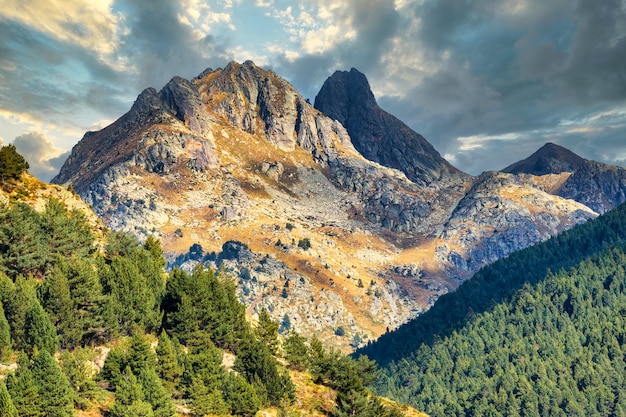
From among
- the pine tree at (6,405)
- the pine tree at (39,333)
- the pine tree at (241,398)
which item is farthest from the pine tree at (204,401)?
the pine tree at (6,405)

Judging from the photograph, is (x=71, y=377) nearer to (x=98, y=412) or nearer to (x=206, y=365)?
(x=98, y=412)

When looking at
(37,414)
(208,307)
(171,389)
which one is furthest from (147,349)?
(208,307)

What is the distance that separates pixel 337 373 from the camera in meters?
85.4

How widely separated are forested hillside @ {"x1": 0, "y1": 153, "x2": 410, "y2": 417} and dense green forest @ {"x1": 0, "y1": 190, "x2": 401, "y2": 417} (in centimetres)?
15

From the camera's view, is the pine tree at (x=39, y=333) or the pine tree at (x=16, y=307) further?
the pine tree at (x=16, y=307)

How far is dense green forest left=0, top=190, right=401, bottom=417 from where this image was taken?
53.3 metres

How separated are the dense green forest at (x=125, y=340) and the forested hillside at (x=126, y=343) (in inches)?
5.8

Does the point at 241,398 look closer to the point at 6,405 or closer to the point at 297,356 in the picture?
the point at 6,405

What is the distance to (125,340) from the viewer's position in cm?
7375

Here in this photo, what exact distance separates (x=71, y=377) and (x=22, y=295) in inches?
611

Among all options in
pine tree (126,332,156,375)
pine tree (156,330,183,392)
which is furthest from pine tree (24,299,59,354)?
pine tree (156,330,183,392)

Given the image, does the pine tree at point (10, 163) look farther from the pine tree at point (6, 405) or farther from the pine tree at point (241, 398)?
the pine tree at point (6, 405)

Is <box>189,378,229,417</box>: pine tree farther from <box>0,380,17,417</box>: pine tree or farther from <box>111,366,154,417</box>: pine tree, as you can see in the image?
<box>0,380,17,417</box>: pine tree

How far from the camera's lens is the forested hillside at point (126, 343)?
5369 centimetres
